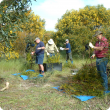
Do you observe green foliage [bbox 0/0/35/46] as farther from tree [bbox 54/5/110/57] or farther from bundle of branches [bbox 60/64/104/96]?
tree [bbox 54/5/110/57]

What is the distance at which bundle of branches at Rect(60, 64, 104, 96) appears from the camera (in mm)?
3388

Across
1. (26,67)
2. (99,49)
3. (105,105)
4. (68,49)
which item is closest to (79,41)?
(68,49)

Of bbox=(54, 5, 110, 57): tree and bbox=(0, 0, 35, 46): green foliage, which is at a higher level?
bbox=(54, 5, 110, 57): tree

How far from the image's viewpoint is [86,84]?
11.4 feet

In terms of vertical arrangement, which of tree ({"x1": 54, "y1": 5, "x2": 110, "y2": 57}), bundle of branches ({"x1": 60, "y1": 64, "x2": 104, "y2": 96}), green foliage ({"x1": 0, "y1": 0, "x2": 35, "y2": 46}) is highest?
tree ({"x1": 54, "y1": 5, "x2": 110, "y2": 57})

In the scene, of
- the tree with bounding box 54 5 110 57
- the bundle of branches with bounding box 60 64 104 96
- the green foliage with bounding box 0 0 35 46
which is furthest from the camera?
the tree with bounding box 54 5 110 57

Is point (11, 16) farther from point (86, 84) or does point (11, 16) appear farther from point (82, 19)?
point (82, 19)

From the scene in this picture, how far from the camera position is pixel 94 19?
1775 cm

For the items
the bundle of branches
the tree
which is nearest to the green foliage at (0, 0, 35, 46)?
the bundle of branches

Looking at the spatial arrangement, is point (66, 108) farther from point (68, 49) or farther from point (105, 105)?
point (68, 49)

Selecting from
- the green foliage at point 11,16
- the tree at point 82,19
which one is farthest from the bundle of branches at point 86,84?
the tree at point 82,19

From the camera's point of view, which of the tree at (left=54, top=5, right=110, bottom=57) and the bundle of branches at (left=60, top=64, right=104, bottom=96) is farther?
the tree at (left=54, top=5, right=110, bottom=57)

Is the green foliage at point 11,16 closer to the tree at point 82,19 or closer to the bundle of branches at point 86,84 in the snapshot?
the bundle of branches at point 86,84

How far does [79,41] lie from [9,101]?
371 inches
